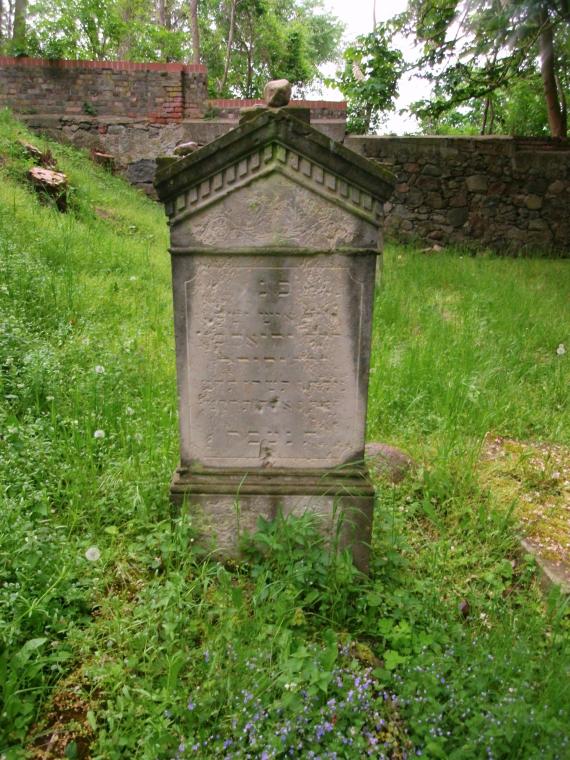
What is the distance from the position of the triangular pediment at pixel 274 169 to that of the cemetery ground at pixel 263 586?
1382mm

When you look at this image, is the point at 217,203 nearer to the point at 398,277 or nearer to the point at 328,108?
the point at 398,277

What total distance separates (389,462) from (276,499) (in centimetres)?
96

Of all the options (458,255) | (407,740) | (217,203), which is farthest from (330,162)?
(458,255)

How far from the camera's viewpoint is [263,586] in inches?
91.5

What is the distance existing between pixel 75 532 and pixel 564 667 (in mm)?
2026

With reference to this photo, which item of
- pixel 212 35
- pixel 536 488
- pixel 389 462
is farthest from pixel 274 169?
pixel 212 35

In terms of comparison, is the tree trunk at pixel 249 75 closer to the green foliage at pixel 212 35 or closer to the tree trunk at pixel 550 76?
the green foliage at pixel 212 35

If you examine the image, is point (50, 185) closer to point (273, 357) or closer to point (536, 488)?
point (273, 357)

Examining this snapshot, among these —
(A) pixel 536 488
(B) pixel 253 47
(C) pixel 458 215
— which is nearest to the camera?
(A) pixel 536 488

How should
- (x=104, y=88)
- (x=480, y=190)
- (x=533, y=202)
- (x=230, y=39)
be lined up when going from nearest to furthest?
(x=533, y=202) → (x=480, y=190) → (x=104, y=88) → (x=230, y=39)

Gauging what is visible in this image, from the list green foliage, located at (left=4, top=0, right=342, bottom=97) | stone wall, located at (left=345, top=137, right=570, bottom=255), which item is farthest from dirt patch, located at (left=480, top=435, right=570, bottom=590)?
green foliage, located at (left=4, top=0, right=342, bottom=97)

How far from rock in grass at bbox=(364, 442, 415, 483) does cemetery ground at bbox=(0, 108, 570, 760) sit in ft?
0.24

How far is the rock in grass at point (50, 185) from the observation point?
285 inches

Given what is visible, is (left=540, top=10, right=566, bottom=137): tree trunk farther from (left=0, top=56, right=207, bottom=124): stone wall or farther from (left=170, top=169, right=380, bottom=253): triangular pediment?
(left=170, top=169, right=380, bottom=253): triangular pediment
